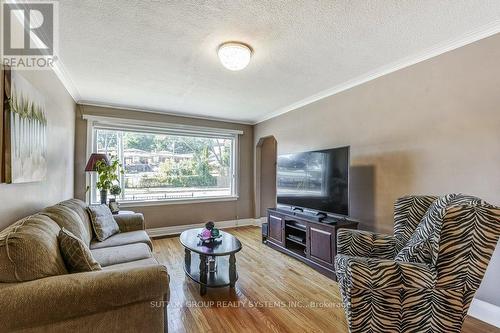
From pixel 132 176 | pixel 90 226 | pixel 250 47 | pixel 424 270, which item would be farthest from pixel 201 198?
pixel 424 270

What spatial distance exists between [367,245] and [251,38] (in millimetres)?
2020

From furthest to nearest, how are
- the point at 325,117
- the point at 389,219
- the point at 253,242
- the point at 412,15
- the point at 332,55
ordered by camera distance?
the point at 253,242
the point at 325,117
the point at 389,219
the point at 332,55
the point at 412,15

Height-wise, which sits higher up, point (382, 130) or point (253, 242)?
point (382, 130)

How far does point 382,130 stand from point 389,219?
40.4 inches

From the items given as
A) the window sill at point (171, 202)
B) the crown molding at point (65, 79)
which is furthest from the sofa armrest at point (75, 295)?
the window sill at point (171, 202)

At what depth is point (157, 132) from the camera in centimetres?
448

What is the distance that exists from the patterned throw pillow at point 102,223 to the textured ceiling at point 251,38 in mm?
1595

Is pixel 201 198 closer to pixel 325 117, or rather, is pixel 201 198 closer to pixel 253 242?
pixel 253 242

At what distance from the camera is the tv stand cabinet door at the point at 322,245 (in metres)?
2.71

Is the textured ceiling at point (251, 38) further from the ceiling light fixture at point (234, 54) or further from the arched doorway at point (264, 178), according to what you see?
the arched doorway at point (264, 178)

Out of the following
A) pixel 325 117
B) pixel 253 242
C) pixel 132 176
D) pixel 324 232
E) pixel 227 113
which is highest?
pixel 227 113

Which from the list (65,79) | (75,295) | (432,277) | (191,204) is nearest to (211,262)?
(75,295)

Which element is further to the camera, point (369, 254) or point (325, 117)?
point (325, 117)

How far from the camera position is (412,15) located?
180 cm
